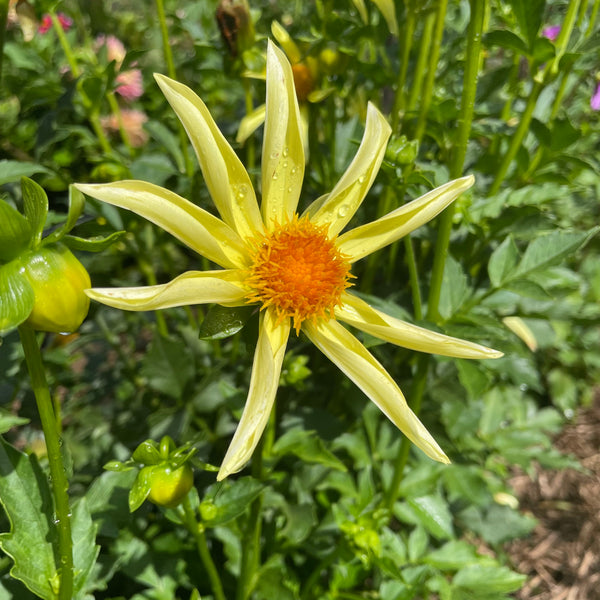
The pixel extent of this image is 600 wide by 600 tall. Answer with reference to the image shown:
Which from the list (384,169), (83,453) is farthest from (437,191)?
(83,453)

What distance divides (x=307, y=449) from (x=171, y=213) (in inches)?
20.1

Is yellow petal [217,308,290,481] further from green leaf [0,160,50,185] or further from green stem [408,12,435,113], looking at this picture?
green stem [408,12,435,113]

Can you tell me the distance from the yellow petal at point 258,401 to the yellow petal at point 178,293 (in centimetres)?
7

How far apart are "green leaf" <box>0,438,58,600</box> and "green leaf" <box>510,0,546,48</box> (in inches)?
40.2

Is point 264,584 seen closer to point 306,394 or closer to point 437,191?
point 306,394

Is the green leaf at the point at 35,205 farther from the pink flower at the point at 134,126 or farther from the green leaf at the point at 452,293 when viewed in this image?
the pink flower at the point at 134,126

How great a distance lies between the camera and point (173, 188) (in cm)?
130

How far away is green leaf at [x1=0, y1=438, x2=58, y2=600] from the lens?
0.69m

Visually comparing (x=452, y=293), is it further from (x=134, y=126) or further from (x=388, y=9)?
(x=134, y=126)

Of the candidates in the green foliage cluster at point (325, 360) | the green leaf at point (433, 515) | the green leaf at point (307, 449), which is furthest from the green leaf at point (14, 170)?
the green leaf at point (433, 515)

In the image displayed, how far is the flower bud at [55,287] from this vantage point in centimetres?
55

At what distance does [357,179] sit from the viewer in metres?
0.79

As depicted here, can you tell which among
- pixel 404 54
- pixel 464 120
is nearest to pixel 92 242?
pixel 464 120

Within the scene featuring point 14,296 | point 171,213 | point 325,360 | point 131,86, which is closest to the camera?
point 14,296
